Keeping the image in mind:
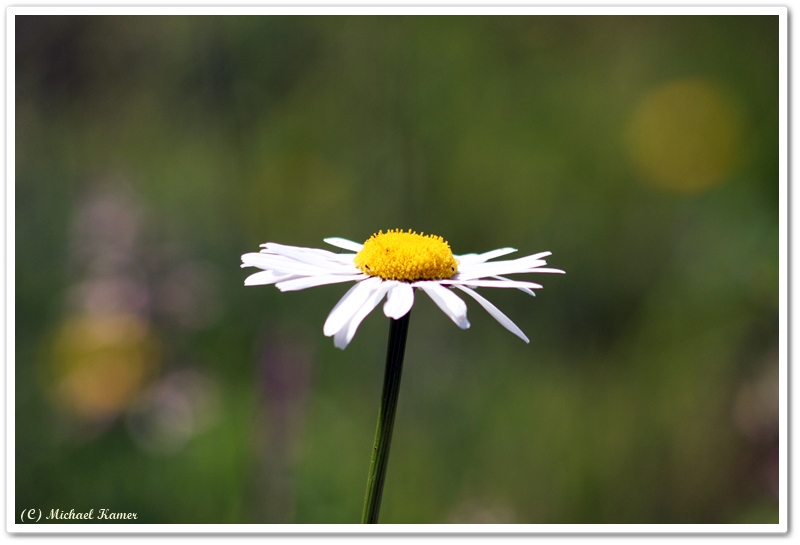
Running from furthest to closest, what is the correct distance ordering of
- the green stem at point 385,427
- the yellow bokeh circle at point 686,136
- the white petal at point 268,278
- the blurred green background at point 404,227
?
the yellow bokeh circle at point 686,136 → the blurred green background at point 404,227 → the white petal at point 268,278 → the green stem at point 385,427

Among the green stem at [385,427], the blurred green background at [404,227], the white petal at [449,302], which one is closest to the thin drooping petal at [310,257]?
the white petal at [449,302]

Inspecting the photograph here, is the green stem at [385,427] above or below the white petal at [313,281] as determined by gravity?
below

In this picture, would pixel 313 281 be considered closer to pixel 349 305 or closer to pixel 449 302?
pixel 349 305

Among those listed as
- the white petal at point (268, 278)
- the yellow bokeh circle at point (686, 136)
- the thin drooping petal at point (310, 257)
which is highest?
the yellow bokeh circle at point (686, 136)

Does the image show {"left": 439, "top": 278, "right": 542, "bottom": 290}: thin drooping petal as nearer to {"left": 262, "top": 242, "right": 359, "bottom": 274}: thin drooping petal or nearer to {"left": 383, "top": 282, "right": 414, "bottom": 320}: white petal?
{"left": 383, "top": 282, "right": 414, "bottom": 320}: white petal

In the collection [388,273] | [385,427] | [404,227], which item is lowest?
[385,427]

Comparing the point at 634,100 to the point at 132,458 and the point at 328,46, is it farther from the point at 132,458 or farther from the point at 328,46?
the point at 132,458

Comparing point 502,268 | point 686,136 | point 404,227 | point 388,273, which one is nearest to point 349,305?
point 388,273

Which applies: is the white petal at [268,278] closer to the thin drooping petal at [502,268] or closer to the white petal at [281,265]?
the white petal at [281,265]
